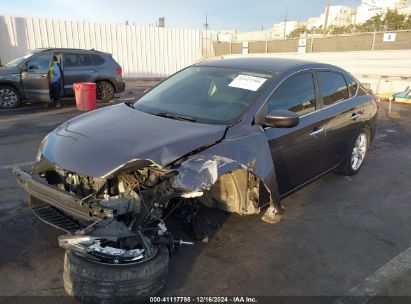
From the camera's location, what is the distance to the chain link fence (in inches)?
640

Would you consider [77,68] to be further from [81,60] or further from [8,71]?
[8,71]

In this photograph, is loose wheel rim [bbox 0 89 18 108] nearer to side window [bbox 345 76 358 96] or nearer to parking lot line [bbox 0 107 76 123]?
parking lot line [bbox 0 107 76 123]

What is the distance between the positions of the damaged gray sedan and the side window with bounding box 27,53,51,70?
730 centimetres

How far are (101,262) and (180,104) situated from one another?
187cm

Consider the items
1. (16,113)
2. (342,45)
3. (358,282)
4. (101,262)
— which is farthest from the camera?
(342,45)

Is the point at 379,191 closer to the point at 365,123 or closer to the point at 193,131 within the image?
the point at 365,123

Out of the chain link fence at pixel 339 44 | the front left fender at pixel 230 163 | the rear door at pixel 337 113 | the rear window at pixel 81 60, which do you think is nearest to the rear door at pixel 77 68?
the rear window at pixel 81 60

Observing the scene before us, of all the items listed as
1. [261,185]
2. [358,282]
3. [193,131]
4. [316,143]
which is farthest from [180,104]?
[358,282]

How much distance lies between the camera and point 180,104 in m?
3.77

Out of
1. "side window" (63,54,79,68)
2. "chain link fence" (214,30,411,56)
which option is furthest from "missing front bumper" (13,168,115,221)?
"chain link fence" (214,30,411,56)

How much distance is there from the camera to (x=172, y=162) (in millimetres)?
2727

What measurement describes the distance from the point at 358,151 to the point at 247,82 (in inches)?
100

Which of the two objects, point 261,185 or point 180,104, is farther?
point 180,104

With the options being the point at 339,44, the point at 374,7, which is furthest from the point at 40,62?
the point at 374,7
